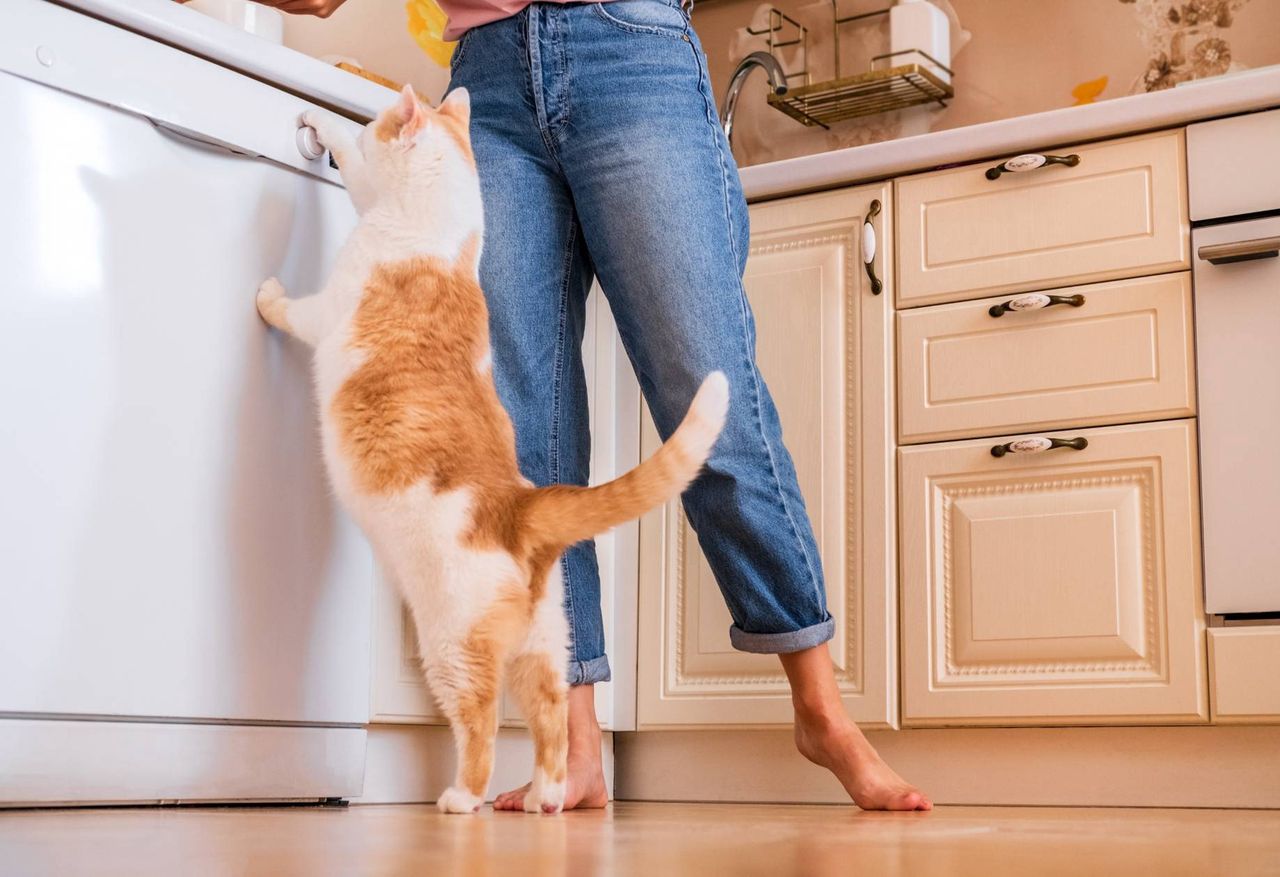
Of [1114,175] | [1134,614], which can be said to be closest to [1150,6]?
[1114,175]

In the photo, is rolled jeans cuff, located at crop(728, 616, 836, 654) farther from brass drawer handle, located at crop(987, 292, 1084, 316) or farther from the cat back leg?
brass drawer handle, located at crop(987, 292, 1084, 316)

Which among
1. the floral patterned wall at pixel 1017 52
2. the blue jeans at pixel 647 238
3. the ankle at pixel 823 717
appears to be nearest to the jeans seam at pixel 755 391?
the blue jeans at pixel 647 238

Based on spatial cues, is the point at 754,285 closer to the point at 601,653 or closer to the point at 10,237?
the point at 601,653

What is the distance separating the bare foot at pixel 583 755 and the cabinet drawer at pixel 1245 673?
2.43 ft

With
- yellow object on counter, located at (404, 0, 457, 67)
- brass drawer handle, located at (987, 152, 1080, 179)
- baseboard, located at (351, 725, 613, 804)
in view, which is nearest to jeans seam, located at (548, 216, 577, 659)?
baseboard, located at (351, 725, 613, 804)

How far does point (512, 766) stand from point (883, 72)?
1361 millimetres

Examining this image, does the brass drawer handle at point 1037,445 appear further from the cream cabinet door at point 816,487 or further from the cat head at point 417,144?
the cat head at point 417,144

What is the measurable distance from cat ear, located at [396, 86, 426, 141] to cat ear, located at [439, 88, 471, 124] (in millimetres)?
38

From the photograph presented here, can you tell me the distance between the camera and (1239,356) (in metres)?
1.75

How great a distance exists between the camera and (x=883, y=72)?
247 centimetres

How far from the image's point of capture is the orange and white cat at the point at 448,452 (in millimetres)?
1262

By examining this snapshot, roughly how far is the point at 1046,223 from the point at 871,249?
0.24 metres

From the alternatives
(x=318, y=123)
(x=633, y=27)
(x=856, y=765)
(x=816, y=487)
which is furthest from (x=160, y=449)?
(x=816, y=487)

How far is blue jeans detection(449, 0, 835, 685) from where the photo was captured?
1472 mm
